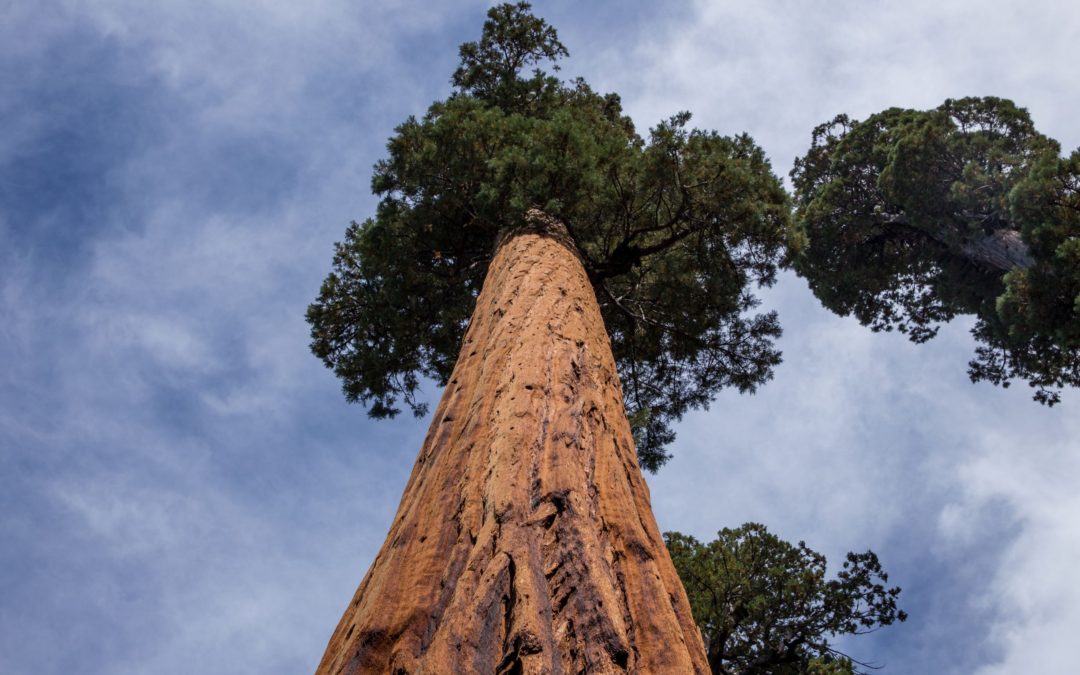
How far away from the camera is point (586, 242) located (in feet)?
29.9

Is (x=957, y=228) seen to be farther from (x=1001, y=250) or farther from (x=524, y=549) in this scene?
(x=524, y=549)

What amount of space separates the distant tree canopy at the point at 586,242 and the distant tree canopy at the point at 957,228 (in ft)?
15.0

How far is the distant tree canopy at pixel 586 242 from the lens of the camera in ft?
28.0

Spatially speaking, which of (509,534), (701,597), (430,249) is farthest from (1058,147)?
(509,534)

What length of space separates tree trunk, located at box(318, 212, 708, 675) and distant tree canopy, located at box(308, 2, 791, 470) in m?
4.24

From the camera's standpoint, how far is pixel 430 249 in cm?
956

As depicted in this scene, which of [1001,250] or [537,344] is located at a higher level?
[1001,250]

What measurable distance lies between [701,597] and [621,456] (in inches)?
305

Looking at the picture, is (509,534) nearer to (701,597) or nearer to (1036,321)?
(701,597)

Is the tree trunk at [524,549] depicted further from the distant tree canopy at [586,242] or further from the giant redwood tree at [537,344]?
the distant tree canopy at [586,242]

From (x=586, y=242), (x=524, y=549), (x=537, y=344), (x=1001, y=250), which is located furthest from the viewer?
(x=1001, y=250)

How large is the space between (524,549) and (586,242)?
22.1ft

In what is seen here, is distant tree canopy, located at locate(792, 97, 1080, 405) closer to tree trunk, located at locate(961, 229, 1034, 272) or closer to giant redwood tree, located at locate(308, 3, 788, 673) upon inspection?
tree trunk, located at locate(961, 229, 1034, 272)

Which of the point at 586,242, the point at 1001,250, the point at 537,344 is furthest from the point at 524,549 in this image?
the point at 1001,250
